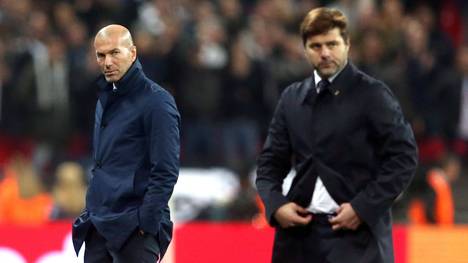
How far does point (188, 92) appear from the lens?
43.9ft

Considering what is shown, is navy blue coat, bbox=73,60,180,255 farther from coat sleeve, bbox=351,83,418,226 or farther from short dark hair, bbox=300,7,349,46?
coat sleeve, bbox=351,83,418,226

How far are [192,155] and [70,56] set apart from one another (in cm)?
189

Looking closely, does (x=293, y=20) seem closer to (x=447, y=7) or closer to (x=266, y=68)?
(x=266, y=68)

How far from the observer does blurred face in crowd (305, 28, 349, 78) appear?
5.80 metres

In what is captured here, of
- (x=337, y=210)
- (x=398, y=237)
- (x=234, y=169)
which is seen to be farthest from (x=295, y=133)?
(x=234, y=169)

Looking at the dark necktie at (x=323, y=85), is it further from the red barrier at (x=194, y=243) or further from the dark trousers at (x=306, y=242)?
the red barrier at (x=194, y=243)

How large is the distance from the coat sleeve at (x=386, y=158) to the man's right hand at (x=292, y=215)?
28 cm

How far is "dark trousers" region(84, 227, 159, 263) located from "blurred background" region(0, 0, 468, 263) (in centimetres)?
621

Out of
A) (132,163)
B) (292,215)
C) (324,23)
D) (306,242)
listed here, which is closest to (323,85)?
(324,23)

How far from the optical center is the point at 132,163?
5.82 m

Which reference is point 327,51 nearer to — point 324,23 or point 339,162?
point 324,23

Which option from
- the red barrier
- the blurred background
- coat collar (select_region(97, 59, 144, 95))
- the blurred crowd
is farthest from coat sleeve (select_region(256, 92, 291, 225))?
the blurred crowd

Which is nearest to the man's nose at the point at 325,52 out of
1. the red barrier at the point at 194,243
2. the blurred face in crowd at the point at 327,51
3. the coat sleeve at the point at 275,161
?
the blurred face in crowd at the point at 327,51

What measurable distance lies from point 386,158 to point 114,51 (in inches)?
56.3
